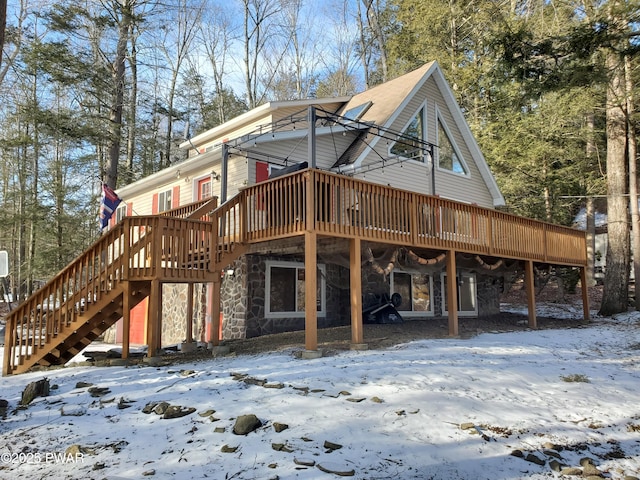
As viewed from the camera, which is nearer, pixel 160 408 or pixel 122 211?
pixel 160 408

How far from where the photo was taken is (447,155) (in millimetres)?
16344

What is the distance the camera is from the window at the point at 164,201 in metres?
15.8

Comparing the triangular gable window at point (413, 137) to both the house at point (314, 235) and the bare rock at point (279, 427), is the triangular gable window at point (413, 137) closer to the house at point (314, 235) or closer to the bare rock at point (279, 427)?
the house at point (314, 235)

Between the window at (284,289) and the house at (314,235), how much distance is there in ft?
0.11

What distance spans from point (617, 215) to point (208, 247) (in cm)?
1370

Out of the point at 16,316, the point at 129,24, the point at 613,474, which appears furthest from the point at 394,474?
the point at 129,24

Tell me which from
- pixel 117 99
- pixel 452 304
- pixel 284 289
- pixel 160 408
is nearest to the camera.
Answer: pixel 160 408

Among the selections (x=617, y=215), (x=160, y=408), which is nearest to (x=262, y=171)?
(x=160, y=408)

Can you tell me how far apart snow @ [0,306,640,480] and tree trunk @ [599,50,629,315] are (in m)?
8.95

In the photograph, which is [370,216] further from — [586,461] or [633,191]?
[633,191]

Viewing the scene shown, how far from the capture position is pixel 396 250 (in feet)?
32.1

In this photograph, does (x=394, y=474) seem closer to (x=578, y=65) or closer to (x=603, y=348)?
A: (x=603, y=348)

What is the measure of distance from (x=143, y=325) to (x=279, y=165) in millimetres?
7127

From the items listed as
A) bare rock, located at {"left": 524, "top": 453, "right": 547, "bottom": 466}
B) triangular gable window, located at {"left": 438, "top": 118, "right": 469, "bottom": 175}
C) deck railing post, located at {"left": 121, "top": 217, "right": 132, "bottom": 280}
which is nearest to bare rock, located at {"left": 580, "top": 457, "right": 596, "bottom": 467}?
bare rock, located at {"left": 524, "top": 453, "right": 547, "bottom": 466}
